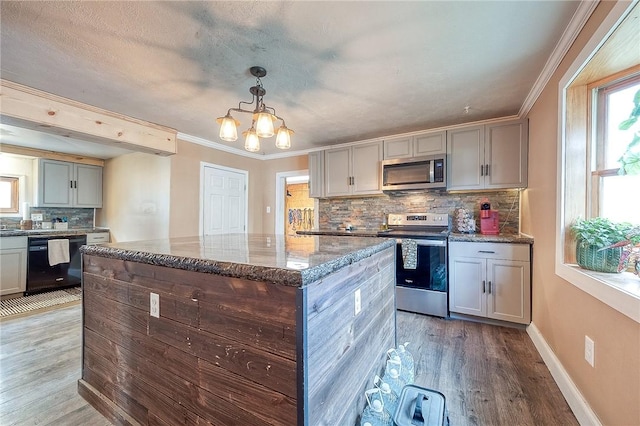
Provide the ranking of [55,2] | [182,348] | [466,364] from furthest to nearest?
[466,364], [55,2], [182,348]

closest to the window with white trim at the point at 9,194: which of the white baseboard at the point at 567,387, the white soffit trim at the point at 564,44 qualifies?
the white soffit trim at the point at 564,44

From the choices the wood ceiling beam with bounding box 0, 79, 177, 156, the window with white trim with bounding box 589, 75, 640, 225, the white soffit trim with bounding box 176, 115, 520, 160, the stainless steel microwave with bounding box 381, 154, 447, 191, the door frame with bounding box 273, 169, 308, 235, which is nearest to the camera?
the window with white trim with bounding box 589, 75, 640, 225

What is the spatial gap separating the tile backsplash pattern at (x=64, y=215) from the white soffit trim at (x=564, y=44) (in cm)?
703

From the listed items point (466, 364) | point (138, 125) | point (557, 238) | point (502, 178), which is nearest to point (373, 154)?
point (502, 178)

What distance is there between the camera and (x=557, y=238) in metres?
1.84

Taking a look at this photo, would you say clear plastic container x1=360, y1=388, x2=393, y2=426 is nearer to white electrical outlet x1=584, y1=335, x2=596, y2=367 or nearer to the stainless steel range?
white electrical outlet x1=584, y1=335, x2=596, y2=367

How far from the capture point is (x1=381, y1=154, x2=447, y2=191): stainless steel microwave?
320cm

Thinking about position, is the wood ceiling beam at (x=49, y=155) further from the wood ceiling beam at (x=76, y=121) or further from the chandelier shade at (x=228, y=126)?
the chandelier shade at (x=228, y=126)

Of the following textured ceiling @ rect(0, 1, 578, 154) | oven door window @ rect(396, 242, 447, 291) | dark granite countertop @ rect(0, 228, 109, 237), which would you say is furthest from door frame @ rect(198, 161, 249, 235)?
oven door window @ rect(396, 242, 447, 291)

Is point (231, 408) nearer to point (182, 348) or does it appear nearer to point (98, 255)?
point (182, 348)

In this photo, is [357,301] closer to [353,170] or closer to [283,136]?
[283,136]

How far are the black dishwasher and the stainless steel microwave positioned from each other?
443 cm

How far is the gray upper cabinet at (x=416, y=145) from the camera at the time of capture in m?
3.29

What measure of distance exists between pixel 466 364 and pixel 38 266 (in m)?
5.69
